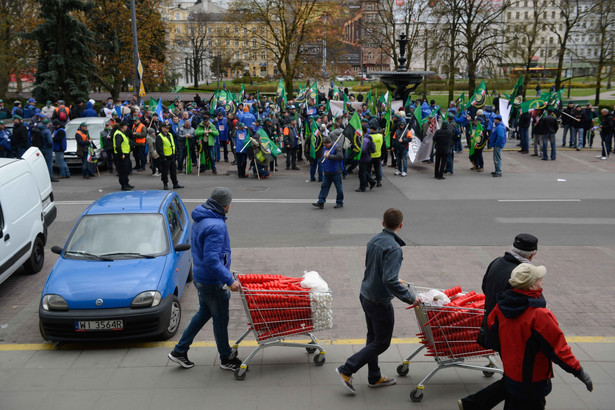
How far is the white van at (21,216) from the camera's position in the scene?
866cm

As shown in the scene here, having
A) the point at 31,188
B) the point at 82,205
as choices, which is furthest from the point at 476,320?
the point at 82,205

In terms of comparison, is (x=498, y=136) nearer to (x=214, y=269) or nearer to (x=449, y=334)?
(x=449, y=334)

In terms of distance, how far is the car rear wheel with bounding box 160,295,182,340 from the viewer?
23.5ft

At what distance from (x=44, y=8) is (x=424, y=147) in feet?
70.4

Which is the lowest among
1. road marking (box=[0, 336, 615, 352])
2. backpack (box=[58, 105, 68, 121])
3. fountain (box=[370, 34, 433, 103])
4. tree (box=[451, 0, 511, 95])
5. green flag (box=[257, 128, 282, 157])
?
road marking (box=[0, 336, 615, 352])

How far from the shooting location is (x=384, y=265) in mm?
5473

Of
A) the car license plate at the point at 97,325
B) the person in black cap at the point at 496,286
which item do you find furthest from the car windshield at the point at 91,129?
the person in black cap at the point at 496,286

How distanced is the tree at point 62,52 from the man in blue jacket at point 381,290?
1153 inches

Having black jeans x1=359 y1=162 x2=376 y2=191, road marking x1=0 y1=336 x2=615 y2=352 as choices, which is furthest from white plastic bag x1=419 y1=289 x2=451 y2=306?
black jeans x1=359 y1=162 x2=376 y2=191

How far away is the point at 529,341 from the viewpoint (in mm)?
4430

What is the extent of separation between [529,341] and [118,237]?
215 inches

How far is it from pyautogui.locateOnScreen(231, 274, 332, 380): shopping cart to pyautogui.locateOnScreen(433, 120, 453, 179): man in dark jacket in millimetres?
11799

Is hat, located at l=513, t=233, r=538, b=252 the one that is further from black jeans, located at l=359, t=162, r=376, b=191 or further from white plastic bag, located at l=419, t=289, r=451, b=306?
black jeans, located at l=359, t=162, r=376, b=191

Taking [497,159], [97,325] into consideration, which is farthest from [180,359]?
[497,159]
